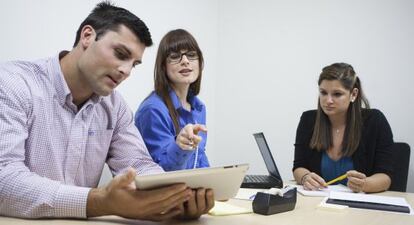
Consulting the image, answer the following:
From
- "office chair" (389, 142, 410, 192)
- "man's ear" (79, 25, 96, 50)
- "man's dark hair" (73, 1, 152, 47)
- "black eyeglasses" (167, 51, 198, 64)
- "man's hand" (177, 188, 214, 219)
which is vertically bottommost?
"office chair" (389, 142, 410, 192)

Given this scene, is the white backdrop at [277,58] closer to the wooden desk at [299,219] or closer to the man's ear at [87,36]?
the man's ear at [87,36]

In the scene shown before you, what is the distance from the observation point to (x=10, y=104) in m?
1.06

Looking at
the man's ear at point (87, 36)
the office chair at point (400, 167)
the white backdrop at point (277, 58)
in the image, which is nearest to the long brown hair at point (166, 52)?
the white backdrop at point (277, 58)

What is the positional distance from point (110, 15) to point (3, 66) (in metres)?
0.37

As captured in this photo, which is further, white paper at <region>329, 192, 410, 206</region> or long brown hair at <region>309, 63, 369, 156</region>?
long brown hair at <region>309, 63, 369, 156</region>

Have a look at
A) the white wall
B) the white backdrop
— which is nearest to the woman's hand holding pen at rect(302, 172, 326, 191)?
the white backdrop

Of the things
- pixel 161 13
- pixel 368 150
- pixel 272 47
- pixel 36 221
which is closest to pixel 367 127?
pixel 368 150

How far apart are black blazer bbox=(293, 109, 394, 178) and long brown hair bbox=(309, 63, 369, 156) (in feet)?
0.12

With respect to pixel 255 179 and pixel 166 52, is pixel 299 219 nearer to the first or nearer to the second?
pixel 255 179

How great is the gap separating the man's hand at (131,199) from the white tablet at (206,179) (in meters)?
0.02

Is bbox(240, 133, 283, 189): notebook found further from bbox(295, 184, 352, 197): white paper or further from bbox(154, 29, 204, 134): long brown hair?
bbox(154, 29, 204, 134): long brown hair

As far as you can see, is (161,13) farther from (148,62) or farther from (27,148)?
(27,148)

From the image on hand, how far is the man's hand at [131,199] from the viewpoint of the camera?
36.3 inches

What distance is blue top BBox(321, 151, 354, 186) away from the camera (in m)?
2.11
